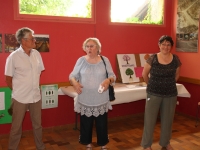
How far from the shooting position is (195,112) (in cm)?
440

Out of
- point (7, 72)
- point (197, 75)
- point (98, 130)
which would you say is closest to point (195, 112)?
point (197, 75)

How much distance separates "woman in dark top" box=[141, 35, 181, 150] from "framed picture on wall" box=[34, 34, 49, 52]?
1.54m

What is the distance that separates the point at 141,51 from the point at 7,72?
2593 mm

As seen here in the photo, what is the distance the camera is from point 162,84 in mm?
2777

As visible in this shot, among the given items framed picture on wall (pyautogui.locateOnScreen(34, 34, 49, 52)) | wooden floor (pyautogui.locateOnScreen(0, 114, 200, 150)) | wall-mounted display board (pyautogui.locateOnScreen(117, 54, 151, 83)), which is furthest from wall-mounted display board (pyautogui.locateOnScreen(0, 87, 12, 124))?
wall-mounted display board (pyautogui.locateOnScreen(117, 54, 151, 83))

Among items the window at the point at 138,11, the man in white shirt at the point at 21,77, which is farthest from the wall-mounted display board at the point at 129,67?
the man in white shirt at the point at 21,77

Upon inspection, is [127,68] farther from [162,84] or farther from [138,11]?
[162,84]

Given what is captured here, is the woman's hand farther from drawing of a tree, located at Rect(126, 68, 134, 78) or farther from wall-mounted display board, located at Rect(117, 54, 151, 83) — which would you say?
drawing of a tree, located at Rect(126, 68, 134, 78)

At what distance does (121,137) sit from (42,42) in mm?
1783

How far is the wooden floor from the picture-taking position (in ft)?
10.4

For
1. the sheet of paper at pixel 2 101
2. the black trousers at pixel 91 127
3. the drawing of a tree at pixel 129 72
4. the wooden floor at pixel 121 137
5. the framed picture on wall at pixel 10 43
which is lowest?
the wooden floor at pixel 121 137

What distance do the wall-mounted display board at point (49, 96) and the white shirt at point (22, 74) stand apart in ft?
3.02

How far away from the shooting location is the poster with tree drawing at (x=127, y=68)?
4.19 metres

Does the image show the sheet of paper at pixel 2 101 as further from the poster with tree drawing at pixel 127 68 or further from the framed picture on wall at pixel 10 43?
the poster with tree drawing at pixel 127 68
